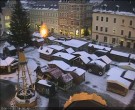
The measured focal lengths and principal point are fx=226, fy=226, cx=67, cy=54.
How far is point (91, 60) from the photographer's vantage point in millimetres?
46875

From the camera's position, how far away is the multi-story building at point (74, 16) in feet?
232

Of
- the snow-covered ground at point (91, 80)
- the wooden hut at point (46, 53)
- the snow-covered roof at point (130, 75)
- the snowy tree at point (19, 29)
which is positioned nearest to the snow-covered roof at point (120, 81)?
the snow-covered roof at point (130, 75)

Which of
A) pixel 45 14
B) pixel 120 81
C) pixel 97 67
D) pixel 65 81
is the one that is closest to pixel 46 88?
pixel 65 81

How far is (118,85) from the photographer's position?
118 ft

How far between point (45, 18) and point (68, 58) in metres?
37.1

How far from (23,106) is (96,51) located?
25866 mm

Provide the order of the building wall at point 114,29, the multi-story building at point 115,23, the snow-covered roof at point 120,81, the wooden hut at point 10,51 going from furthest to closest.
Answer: the building wall at point 114,29, the multi-story building at point 115,23, the wooden hut at point 10,51, the snow-covered roof at point 120,81

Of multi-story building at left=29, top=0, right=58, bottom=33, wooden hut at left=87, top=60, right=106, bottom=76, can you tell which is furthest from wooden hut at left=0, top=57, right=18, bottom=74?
multi-story building at left=29, top=0, right=58, bottom=33

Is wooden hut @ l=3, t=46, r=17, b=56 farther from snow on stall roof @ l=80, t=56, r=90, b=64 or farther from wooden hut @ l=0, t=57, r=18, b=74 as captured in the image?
snow on stall roof @ l=80, t=56, r=90, b=64

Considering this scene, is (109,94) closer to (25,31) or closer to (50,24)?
(25,31)

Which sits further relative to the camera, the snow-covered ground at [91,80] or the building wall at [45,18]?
the building wall at [45,18]

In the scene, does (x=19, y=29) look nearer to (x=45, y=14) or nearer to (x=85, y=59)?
(x=85, y=59)

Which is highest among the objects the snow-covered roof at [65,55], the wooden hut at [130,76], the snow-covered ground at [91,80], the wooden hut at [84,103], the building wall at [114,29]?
the building wall at [114,29]

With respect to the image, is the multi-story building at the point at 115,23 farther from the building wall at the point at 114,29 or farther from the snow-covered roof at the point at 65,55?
the snow-covered roof at the point at 65,55
